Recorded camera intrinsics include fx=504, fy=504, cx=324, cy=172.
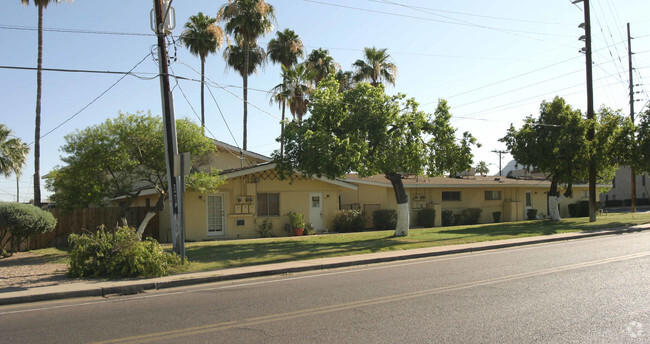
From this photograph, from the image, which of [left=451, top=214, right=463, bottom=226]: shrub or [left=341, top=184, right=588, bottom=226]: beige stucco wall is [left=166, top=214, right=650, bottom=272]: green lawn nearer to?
[left=341, top=184, right=588, bottom=226]: beige stucco wall

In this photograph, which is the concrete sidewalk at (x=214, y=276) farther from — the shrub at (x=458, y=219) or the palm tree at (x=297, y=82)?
the palm tree at (x=297, y=82)

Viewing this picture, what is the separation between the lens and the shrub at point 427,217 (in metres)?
29.1

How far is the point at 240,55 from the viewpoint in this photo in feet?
115

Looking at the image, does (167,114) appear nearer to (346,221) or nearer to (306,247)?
(306,247)

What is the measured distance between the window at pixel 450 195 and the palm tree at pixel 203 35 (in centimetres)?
1689

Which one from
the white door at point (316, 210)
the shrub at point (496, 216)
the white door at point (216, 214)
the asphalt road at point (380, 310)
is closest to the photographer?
the asphalt road at point (380, 310)

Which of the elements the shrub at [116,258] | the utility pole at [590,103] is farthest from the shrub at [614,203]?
the shrub at [116,258]

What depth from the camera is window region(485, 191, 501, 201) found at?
3366 centimetres

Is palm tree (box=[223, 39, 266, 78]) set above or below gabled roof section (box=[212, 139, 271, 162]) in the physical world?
above

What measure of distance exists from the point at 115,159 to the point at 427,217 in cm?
1816

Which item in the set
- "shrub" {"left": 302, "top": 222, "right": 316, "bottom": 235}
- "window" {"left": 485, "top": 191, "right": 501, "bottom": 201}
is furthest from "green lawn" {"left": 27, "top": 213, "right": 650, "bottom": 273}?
"window" {"left": 485, "top": 191, "right": 501, "bottom": 201}

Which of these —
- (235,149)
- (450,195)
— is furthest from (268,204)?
(450,195)

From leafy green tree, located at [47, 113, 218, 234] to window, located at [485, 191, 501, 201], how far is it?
70.6ft

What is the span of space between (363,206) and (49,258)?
16139 mm
